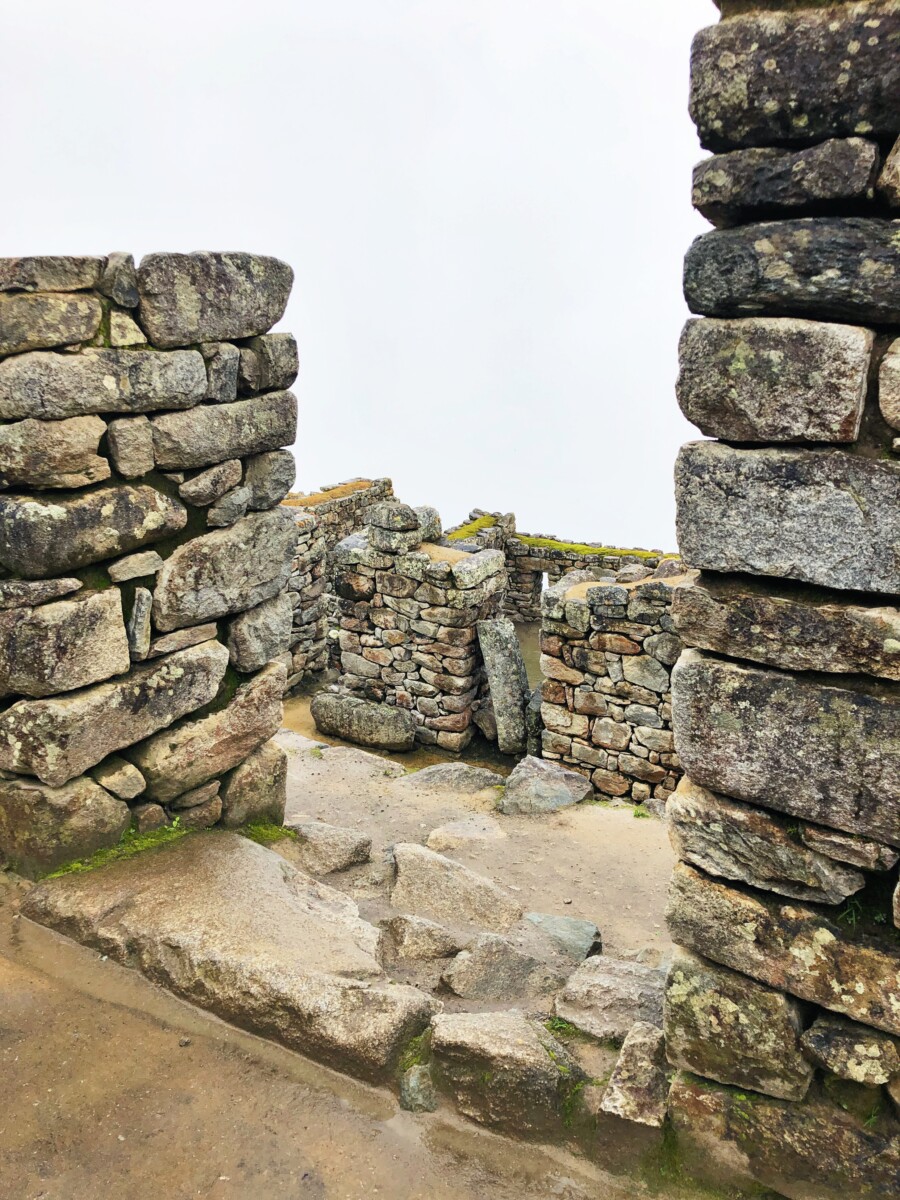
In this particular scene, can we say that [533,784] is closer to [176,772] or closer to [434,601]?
[434,601]

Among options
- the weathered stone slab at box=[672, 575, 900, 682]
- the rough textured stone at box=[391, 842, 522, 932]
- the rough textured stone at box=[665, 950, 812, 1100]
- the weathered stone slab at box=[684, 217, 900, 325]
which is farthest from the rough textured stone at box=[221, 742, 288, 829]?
the weathered stone slab at box=[684, 217, 900, 325]

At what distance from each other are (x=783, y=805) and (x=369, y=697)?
412 inches

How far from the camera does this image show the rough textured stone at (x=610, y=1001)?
14.0ft

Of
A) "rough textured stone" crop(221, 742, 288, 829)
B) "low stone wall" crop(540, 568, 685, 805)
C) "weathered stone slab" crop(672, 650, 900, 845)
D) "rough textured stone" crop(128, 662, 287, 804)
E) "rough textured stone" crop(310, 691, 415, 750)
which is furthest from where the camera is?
"rough textured stone" crop(310, 691, 415, 750)

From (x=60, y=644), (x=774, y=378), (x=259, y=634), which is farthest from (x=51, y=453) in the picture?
(x=774, y=378)

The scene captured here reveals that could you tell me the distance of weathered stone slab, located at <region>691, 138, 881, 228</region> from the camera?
109 inches

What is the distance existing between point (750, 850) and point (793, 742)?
45 cm

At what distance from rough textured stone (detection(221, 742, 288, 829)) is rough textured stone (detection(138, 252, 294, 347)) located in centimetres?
281

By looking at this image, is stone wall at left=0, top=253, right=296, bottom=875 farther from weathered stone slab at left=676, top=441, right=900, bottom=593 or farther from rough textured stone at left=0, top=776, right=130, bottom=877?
weathered stone slab at left=676, top=441, right=900, bottom=593

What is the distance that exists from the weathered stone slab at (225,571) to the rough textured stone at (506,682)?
244 inches

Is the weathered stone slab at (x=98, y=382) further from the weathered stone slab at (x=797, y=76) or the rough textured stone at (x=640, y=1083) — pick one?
the rough textured stone at (x=640, y=1083)

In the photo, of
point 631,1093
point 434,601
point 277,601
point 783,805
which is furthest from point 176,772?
point 434,601

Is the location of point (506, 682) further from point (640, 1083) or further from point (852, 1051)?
point (852, 1051)

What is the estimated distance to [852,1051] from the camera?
321cm
